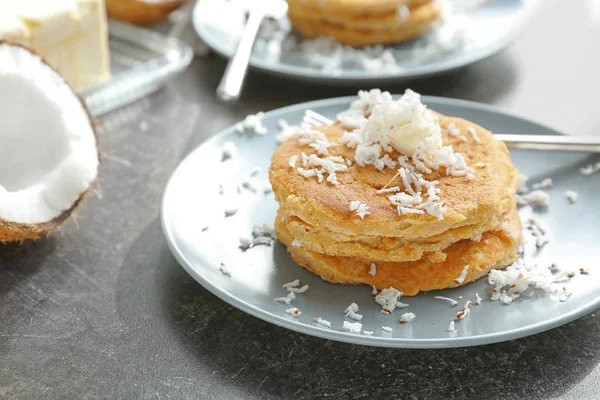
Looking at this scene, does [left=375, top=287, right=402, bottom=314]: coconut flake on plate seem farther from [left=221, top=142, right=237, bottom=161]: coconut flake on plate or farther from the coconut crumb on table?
[left=221, top=142, right=237, bottom=161]: coconut flake on plate

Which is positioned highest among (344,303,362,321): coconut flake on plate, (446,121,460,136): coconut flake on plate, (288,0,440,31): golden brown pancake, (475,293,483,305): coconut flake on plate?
(446,121,460,136): coconut flake on plate

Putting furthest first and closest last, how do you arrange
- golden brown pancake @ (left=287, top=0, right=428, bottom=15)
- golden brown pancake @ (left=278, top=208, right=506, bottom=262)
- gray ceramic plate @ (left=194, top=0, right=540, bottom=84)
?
golden brown pancake @ (left=287, top=0, right=428, bottom=15)
gray ceramic plate @ (left=194, top=0, right=540, bottom=84)
golden brown pancake @ (left=278, top=208, right=506, bottom=262)

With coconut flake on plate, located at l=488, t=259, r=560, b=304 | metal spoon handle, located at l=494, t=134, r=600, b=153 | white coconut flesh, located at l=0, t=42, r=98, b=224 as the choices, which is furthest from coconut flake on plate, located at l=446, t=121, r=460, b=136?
white coconut flesh, located at l=0, t=42, r=98, b=224

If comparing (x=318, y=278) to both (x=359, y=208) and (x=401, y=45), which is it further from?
(x=401, y=45)

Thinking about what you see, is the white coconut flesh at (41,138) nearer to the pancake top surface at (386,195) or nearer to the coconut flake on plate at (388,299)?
the pancake top surface at (386,195)

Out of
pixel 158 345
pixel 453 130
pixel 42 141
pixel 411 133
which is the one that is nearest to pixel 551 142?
pixel 453 130

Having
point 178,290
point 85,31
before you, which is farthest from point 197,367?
point 85,31
